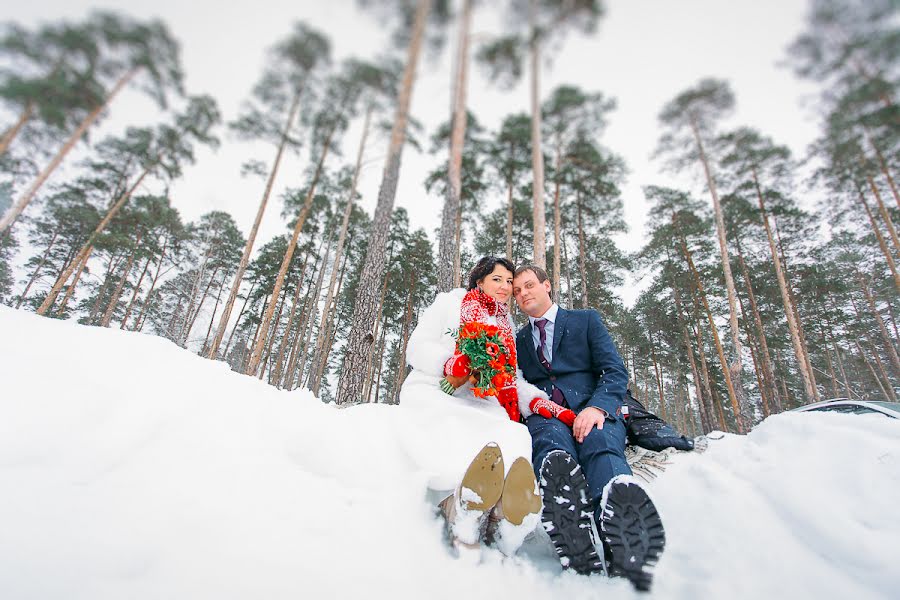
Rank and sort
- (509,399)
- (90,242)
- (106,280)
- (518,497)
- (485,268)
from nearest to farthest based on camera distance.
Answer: (518,497), (509,399), (485,268), (90,242), (106,280)

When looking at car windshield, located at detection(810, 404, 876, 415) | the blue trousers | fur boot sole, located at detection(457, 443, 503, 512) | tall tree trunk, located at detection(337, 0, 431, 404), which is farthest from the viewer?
tall tree trunk, located at detection(337, 0, 431, 404)

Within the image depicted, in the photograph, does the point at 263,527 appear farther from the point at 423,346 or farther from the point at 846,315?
the point at 846,315

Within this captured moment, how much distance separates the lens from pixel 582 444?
5.73ft

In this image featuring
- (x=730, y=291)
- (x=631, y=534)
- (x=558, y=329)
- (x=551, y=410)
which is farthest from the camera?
(x=730, y=291)

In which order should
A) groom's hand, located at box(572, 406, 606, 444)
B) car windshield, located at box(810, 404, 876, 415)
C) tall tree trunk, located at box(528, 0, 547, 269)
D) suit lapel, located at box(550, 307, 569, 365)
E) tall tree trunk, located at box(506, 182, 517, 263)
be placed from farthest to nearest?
1. tall tree trunk, located at box(506, 182, 517, 263)
2. tall tree trunk, located at box(528, 0, 547, 269)
3. car windshield, located at box(810, 404, 876, 415)
4. suit lapel, located at box(550, 307, 569, 365)
5. groom's hand, located at box(572, 406, 606, 444)

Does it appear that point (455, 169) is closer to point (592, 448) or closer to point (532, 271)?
point (532, 271)

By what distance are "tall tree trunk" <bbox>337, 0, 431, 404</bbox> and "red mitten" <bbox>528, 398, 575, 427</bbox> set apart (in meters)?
3.02

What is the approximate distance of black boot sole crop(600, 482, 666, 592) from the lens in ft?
3.90

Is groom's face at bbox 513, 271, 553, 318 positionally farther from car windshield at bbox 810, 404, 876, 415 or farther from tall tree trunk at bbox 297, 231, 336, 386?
tall tree trunk at bbox 297, 231, 336, 386

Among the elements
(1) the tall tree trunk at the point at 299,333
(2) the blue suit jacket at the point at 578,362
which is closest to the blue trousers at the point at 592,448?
(2) the blue suit jacket at the point at 578,362

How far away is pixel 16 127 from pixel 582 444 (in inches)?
543

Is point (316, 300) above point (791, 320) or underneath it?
above

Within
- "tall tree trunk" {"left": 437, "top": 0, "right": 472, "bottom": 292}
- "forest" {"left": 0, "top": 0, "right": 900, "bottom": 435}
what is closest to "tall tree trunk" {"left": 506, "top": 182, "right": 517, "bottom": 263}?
"forest" {"left": 0, "top": 0, "right": 900, "bottom": 435}

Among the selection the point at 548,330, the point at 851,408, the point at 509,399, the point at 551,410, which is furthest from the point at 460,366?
the point at 851,408
